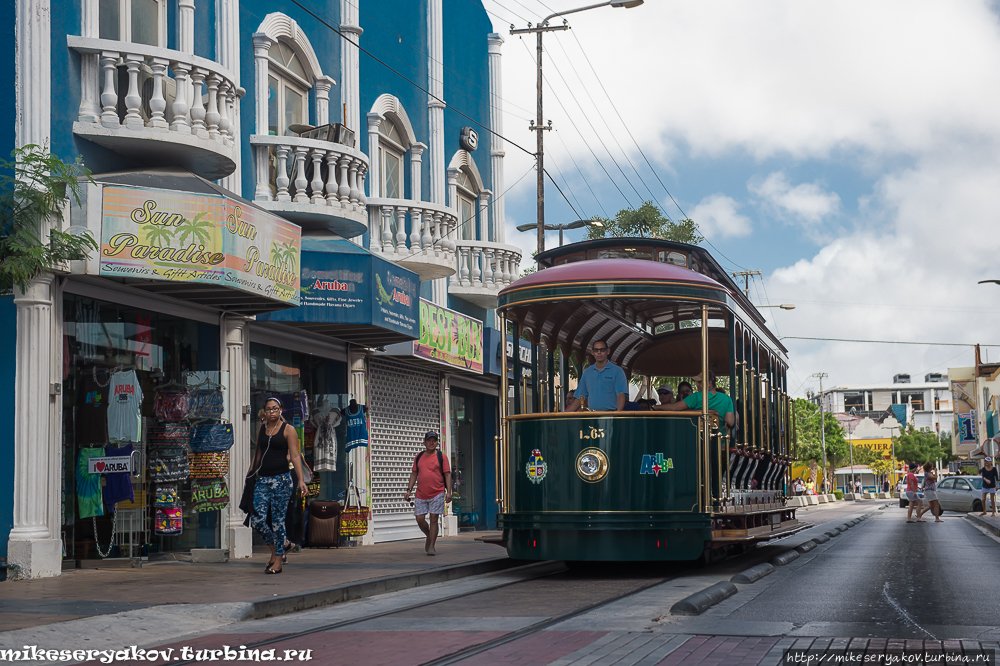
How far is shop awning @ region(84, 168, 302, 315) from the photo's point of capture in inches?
503

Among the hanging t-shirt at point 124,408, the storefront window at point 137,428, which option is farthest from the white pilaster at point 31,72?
the hanging t-shirt at point 124,408

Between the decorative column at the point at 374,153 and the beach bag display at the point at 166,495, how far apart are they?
757cm

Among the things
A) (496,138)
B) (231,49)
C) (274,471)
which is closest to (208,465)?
(274,471)

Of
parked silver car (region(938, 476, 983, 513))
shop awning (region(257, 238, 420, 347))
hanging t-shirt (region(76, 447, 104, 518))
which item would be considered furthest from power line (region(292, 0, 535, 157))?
parked silver car (region(938, 476, 983, 513))

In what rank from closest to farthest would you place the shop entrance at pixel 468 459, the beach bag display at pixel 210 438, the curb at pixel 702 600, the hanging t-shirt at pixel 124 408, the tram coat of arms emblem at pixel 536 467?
the curb at pixel 702 600 < the tram coat of arms emblem at pixel 536 467 < the hanging t-shirt at pixel 124 408 < the beach bag display at pixel 210 438 < the shop entrance at pixel 468 459

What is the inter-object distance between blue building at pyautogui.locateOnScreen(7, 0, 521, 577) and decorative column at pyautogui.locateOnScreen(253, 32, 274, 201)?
32mm

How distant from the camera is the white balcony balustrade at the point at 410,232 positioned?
19984 mm

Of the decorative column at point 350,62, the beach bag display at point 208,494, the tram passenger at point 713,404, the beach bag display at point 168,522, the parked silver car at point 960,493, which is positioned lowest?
the parked silver car at point 960,493

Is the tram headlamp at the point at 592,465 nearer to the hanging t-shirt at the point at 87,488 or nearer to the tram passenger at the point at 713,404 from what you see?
the tram passenger at the point at 713,404

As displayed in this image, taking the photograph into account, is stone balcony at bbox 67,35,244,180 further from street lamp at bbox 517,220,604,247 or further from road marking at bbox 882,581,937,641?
street lamp at bbox 517,220,604,247

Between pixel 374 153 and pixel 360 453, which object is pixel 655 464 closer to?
pixel 360 453

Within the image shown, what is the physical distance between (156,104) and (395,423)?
9349 millimetres

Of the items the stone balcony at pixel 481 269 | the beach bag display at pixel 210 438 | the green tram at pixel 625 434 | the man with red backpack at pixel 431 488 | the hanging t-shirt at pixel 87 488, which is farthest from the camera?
the stone balcony at pixel 481 269

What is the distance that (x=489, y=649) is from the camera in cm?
726
